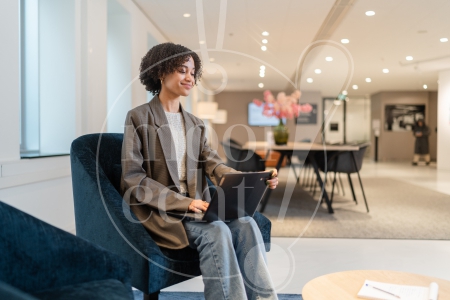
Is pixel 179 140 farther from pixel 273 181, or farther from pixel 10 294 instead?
pixel 10 294

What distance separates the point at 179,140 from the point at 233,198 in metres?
0.46

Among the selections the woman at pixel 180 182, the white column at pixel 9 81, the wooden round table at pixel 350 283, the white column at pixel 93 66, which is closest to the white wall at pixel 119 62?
the white column at pixel 93 66

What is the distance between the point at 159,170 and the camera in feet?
6.27

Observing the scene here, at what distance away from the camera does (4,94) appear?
2.59m

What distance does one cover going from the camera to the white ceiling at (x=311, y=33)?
223 inches

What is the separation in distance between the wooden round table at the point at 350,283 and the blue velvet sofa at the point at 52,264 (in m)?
0.60

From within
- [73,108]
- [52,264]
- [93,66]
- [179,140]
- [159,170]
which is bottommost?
[52,264]

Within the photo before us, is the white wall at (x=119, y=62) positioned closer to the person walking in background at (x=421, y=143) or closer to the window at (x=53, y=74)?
the window at (x=53, y=74)

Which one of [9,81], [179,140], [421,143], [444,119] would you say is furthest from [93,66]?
[421,143]

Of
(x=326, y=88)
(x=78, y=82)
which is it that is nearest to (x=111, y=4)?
(x=78, y=82)

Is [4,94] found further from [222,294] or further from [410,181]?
[410,181]

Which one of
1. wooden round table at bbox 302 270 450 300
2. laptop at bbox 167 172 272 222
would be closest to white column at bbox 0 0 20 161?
laptop at bbox 167 172 272 222

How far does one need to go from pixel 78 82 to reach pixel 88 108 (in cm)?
27

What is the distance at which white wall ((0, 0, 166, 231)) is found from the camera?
2.61m
